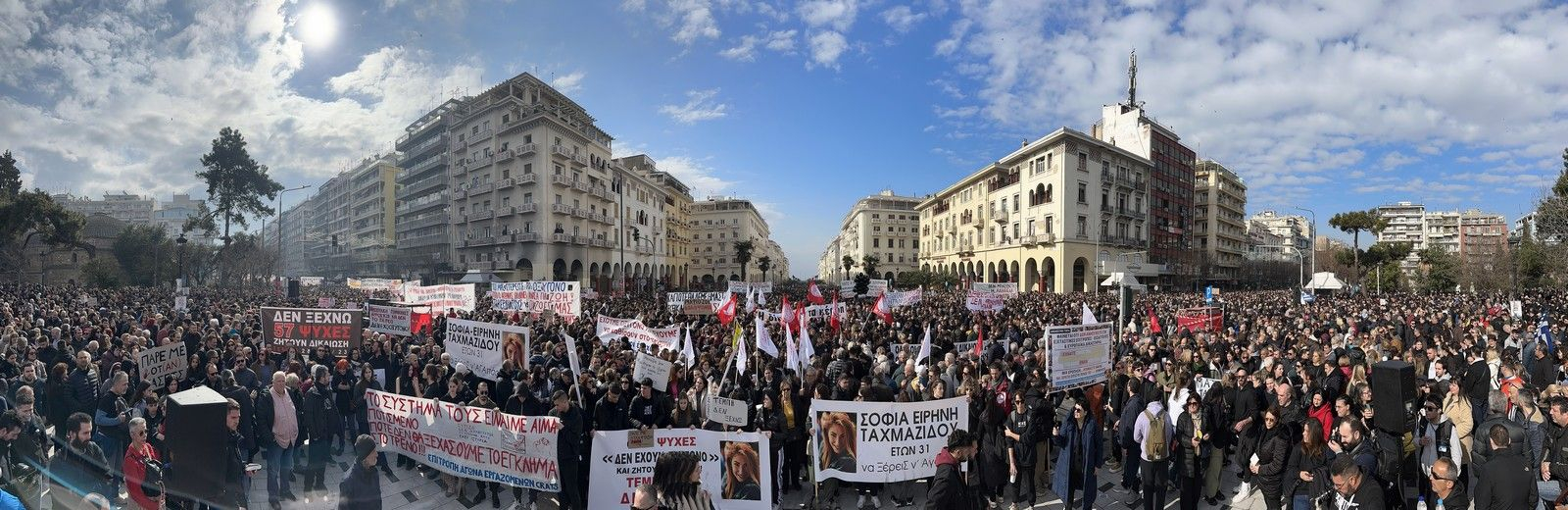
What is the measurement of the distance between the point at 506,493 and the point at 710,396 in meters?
2.80

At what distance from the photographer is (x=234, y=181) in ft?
109

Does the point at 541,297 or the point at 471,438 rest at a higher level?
the point at 541,297

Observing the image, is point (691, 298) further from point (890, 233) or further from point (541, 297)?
point (890, 233)

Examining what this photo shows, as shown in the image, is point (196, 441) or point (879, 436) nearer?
point (196, 441)

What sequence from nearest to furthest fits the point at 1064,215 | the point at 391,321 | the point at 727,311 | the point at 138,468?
the point at 138,468 → the point at 391,321 → the point at 727,311 → the point at 1064,215

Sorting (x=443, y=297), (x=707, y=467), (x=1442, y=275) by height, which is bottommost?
(x=707, y=467)

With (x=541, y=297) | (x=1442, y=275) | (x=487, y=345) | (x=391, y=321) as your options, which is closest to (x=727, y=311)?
(x=541, y=297)

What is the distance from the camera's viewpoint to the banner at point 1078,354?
32.7 feet

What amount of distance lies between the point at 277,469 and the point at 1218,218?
98056mm

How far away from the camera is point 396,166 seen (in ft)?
254

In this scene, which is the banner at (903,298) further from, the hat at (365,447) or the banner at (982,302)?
the hat at (365,447)

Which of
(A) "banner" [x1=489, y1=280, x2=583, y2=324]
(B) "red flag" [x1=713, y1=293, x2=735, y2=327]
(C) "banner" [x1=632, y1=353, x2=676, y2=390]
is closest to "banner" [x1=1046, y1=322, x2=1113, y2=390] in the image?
(C) "banner" [x1=632, y1=353, x2=676, y2=390]

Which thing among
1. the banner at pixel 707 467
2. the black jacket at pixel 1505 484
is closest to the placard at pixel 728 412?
the banner at pixel 707 467

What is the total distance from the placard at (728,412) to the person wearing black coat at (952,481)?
305 centimetres
